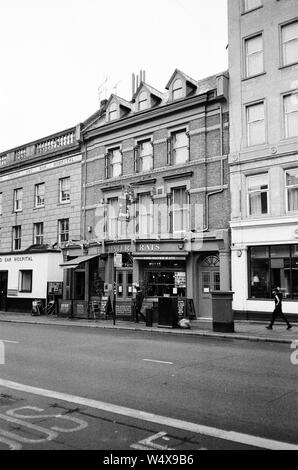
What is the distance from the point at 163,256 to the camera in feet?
76.1

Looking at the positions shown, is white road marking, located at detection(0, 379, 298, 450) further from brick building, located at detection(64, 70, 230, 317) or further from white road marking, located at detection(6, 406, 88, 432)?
brick building, located at detection(64, 70, 230, 317)

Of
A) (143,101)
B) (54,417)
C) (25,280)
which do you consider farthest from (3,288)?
(54,417)

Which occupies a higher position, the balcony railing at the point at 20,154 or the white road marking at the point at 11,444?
the balcony railing at the point at 20,154

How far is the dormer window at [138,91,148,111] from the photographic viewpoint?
1018 inches

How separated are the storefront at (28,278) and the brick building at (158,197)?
0.86m

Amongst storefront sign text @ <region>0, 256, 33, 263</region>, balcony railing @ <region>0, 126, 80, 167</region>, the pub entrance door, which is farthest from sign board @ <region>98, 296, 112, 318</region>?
balcony railing @ <region>0, 126, 80, 167</region>

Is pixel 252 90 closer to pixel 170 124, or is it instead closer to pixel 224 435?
pixel 170 124

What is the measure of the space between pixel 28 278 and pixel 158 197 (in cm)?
1090

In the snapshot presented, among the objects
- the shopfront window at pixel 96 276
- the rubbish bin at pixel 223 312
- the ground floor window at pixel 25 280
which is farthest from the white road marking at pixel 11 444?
the ground floor window at pixel 25 280

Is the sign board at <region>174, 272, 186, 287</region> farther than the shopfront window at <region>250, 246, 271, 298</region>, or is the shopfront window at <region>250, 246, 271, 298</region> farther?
the sign board at <region>174, 272, 186, 287</region>

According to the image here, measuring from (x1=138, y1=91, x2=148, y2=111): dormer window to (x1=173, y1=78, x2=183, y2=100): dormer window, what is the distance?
2.01 meters

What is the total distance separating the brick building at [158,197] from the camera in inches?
882

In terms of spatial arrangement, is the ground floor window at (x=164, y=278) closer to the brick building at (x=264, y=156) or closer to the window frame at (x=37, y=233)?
the brick building at (x=264, y=156)
